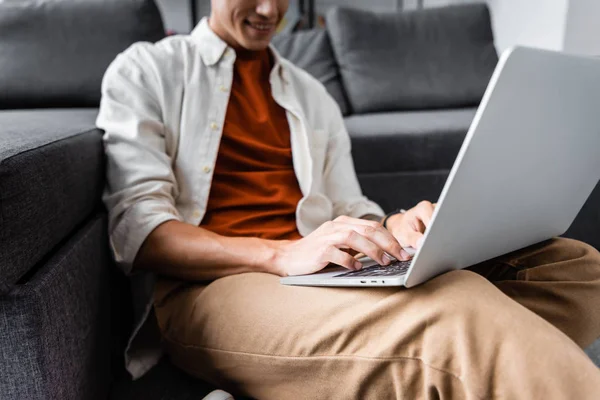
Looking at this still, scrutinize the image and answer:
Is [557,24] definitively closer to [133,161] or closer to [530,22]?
[530,22]

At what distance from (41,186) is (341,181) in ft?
2.18

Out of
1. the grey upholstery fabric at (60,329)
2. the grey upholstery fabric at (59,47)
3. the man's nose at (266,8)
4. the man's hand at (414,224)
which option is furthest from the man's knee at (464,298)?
the grey upholstery fabric at (59,47)

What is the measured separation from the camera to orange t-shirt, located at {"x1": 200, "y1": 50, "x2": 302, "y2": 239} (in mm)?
1006

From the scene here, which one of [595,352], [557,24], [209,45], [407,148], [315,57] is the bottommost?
[595,352]

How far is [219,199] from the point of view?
39.9 inches

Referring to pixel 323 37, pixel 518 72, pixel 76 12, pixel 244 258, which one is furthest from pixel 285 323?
pixel 323 37

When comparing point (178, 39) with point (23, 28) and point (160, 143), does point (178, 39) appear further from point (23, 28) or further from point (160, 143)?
point (23, 28)

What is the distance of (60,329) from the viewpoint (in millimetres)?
662

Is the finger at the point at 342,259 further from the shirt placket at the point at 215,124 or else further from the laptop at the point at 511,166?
the shirt placket at the point at 215,124

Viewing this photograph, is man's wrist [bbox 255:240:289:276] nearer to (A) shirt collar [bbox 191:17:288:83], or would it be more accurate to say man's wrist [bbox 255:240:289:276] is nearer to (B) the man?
(B) the man

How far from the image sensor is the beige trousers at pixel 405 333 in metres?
0.55

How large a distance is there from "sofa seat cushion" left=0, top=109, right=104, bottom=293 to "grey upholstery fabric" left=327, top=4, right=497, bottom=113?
1344mm

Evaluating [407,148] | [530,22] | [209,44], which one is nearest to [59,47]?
[209,44]

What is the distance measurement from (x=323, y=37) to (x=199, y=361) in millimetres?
1612
